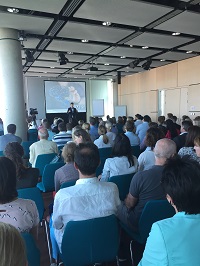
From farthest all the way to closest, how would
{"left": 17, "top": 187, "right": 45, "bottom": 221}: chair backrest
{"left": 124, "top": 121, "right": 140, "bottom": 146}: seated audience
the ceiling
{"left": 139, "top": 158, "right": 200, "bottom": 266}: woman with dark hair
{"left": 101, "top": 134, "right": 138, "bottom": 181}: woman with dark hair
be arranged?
{"left": 124, "top": 121, "right": 140, "bottom": 146}: seated audience < the ceiling < {"left": 101, "top": 134, "right": 138, "bottom": 181}: woman with dark hair < {"left": 17, "top": 187, "right": 45, "bottom": 221}: chair backrest < {"left": 139, "top": 158, "right": 200, "bottom": 266}: woman with dark hair

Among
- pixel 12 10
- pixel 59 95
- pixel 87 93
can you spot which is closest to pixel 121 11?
pixel 12 10

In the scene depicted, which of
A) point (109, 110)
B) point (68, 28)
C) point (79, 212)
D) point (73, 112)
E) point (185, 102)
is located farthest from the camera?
point (109, 110)

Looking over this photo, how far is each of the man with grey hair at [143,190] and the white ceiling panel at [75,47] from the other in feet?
19.7

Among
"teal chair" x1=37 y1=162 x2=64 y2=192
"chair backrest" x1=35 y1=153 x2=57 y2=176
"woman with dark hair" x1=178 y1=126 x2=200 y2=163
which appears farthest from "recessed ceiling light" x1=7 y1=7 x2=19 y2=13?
"woman with dark hair" x1=178 y1=126 x2=200 y2=163

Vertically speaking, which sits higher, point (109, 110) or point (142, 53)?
point (142, 53)

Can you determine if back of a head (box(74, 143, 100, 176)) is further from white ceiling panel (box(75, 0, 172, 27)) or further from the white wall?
the white wall

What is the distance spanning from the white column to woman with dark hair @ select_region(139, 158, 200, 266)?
18.2 ft

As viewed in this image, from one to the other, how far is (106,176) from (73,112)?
9552 mm

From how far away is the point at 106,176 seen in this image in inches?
116

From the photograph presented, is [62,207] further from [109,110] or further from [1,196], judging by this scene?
[109,110]

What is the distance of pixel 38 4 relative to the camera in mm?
4395

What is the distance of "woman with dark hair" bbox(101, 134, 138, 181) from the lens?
292 centimetres

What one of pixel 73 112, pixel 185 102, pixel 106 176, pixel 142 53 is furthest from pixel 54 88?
pixel 106 176

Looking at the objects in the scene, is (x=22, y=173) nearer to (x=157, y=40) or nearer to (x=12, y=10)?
(x=12, y=10)
